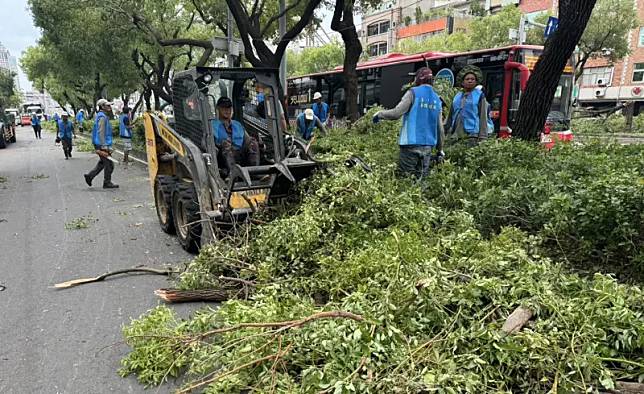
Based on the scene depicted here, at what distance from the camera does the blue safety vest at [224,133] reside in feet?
19.5

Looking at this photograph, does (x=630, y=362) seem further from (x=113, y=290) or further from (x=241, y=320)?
(x=113, y=290)

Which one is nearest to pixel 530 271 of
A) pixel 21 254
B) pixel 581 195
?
pixel 581 195

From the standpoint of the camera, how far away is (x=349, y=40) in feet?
43.5

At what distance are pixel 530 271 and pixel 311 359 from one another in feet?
5.17

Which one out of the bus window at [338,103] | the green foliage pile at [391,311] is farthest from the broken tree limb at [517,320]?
the bus window at [338,103]

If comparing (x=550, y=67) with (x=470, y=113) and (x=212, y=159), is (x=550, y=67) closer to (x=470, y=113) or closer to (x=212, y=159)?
(x=470, y=113)

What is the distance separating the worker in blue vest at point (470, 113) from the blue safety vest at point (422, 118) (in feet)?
3.89

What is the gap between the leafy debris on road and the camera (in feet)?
23.9

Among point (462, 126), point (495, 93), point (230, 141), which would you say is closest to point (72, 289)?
point (230, 141)

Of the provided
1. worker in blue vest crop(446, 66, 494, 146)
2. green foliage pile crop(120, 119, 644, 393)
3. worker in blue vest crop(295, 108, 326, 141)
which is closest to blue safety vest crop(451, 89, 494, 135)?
worker in blue vest crop(446, 66, 494, 146)

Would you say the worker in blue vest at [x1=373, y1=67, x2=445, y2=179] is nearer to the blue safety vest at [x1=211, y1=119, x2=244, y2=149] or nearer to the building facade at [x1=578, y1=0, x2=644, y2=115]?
the blue safety vest at [x1=211, y1=119, x2=244, y2=149]

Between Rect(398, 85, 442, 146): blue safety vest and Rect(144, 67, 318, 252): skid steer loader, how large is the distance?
1.32 meters

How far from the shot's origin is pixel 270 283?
414 centimetres

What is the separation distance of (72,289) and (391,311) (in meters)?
3.55
